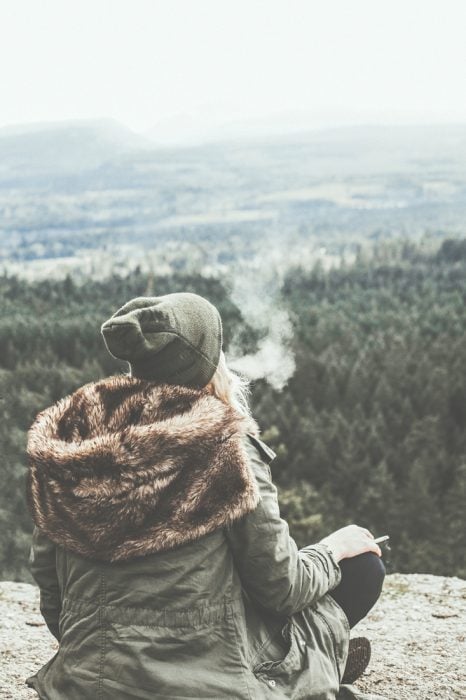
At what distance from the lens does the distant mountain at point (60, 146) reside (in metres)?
87.9

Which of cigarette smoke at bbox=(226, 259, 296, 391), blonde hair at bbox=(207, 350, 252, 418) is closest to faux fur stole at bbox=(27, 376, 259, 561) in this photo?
blonde hair at bbox=(207, 350, 252, 418)

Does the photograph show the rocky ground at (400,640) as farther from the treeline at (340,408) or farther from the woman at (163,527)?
the treeline at (340,408)

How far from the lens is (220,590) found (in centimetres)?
253

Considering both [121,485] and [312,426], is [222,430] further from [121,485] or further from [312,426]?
[312,426]

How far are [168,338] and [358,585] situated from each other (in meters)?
1.27

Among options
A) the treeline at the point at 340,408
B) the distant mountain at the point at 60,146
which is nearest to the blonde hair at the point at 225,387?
the treeline at the point at 340,408

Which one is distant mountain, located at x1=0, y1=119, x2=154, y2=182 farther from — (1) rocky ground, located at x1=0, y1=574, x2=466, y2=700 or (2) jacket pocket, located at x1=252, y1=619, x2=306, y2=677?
(2) jacket pocket, located at x1=252, y1=619, x2=306, y2=677

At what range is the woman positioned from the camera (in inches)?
95.7

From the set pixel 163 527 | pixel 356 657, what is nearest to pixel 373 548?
pixel 356 657

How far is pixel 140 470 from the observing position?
95.3 inches

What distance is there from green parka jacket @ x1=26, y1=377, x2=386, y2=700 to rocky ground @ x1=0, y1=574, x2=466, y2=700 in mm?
1697

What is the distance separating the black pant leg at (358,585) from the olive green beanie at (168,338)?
1.01 metres

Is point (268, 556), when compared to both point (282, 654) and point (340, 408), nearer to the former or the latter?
point (282, 654)

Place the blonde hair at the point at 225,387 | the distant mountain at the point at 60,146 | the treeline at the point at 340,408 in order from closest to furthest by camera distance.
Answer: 1. the blonde hair at the point at 225,387
2. the treeline at the point at 340,408
3. the distant mountain at the point at 60,146
